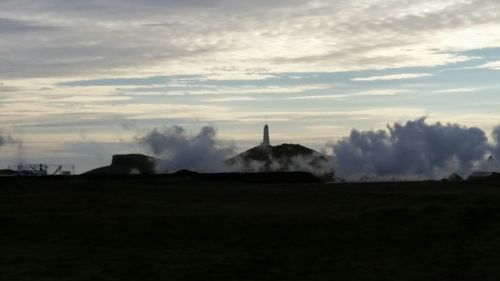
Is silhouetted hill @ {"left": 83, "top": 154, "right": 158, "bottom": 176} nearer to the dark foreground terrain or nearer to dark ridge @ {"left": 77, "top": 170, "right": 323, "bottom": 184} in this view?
dark ridge @ {"left": 77, "top": 170, "right": 323, "bottom": 184}

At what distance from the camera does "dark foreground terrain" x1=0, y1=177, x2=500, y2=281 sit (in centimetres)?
1595

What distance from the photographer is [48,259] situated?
1769 centimetres

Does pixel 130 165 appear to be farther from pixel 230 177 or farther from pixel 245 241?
pixel 245 241

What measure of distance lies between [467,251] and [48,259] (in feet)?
30.3

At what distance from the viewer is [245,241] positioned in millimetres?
21078

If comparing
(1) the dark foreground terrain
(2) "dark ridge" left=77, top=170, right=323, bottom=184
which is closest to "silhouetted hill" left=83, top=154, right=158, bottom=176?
(2) "dark ridge" left=77, top=170, right=323, bottom=184

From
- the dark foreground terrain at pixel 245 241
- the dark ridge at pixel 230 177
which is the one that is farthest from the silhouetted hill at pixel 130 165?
the dark foreground terrain at pixel 245 241

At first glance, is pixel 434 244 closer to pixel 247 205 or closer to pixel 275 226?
pixel 275 226

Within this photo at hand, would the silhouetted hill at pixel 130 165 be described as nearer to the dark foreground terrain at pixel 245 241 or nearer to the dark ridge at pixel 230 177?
the dark ridge at pixel 230 177

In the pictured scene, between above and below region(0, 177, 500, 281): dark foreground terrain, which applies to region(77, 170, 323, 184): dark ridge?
above

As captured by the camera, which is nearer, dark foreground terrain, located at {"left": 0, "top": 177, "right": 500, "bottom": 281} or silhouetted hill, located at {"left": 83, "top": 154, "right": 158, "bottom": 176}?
dark foreground terrain, located at {"left": 0, "top": 177, "right": 500, "bottom": 281}

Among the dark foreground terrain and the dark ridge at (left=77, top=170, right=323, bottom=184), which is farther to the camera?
the dark ridge at (left=77, top=170, right=323, bottom=184)

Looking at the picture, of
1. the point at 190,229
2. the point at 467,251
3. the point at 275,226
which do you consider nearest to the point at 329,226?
the point at 275,226

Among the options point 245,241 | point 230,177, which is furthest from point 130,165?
point 245,241
